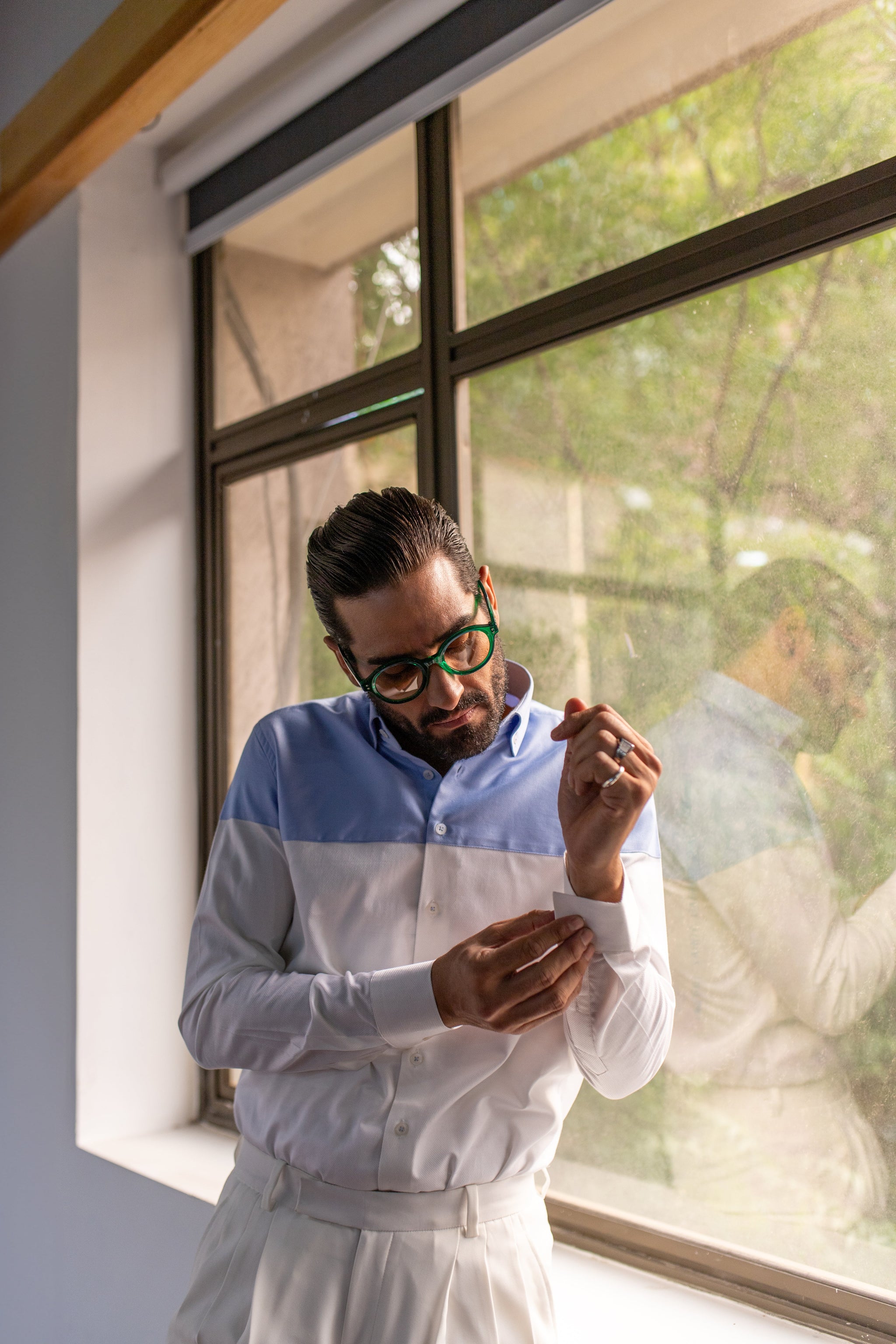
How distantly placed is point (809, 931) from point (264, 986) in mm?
878

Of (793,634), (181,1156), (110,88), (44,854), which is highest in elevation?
(110,88)

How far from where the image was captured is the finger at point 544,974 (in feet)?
4.04

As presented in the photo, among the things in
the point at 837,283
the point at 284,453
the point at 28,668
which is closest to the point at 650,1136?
the point at 837,283

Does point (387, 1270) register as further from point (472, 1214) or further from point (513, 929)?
point (513, 929)

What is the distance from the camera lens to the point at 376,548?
147cm

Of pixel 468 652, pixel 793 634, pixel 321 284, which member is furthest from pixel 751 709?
pixel 321 284

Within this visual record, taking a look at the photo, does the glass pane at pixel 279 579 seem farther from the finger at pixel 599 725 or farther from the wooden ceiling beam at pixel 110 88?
the finger at pixel 599 725

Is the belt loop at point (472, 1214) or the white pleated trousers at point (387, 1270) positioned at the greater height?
the belt loop at point (472, 1214)

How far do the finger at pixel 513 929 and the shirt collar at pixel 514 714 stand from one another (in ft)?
0.90

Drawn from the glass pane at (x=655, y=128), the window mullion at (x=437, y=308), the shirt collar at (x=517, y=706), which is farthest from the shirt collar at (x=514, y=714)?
the glass pane at (x=655, y=128)

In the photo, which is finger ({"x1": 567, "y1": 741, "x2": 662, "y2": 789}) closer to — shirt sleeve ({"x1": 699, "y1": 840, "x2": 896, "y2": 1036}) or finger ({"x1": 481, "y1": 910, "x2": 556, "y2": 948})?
finger ({"x1": 481, "y1": 910, "x2": 556, "y2": 948})

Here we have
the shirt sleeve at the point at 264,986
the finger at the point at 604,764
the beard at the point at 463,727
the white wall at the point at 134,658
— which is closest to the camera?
the finger at the point at 604,764

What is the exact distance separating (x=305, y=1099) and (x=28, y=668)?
2.04m

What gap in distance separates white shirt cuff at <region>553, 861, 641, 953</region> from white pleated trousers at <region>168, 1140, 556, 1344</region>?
392 millimetres
